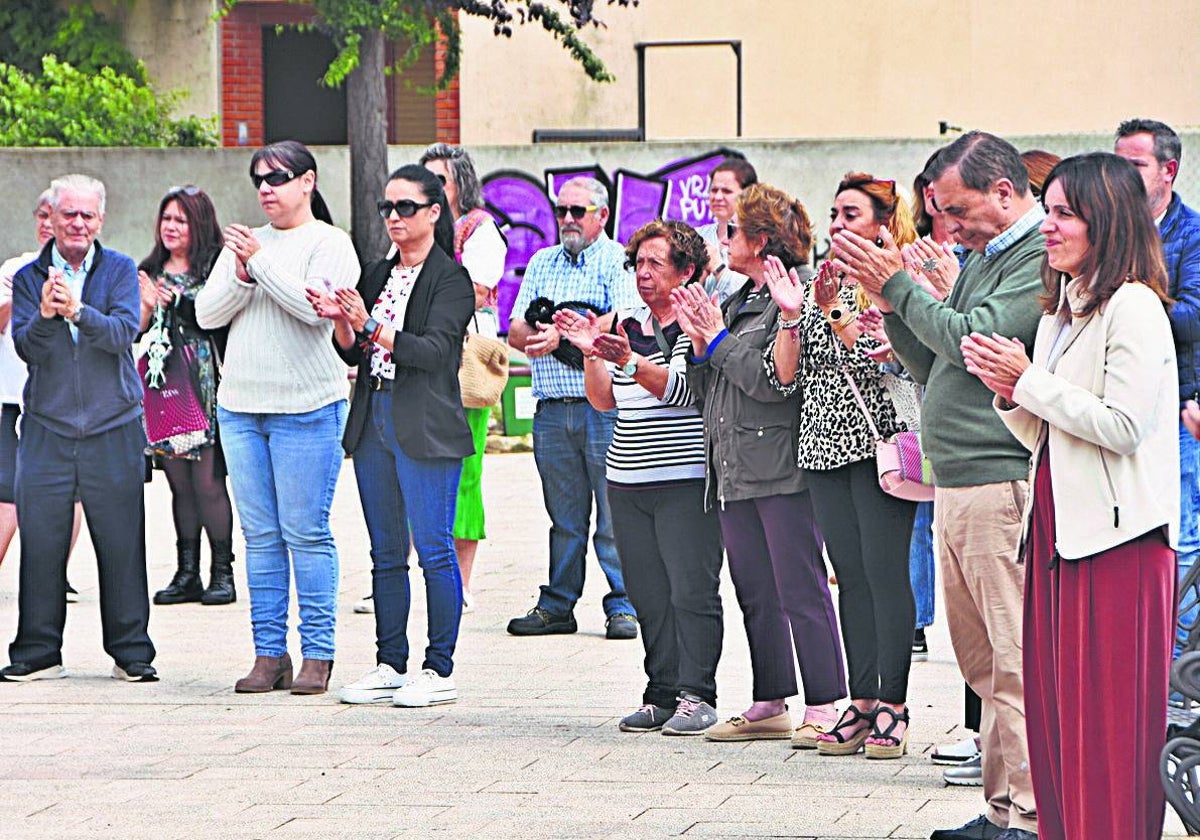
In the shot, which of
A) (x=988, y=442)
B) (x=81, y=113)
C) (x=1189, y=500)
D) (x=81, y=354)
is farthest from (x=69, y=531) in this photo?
(x=81, y=113)

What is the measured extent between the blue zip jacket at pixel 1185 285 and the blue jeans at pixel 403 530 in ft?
9.04

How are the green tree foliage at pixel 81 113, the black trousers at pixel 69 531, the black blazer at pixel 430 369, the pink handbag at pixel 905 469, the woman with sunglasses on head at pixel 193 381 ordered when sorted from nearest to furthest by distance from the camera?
the pink handbag at pixel 905 469 < the black blazer at pixel 430 369 < the black trousers at pixel 69 531 < the woman with sunglasses on head at pixel 193 381 < the green tree foliage at pixel 81 113

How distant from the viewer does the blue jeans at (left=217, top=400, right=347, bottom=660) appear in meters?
7.93

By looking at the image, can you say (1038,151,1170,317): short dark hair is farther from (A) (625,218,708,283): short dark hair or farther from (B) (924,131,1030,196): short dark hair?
(A) (625,218,708,283): short dark hair

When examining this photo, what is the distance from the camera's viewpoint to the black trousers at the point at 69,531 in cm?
838

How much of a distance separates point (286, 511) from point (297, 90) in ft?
53.6

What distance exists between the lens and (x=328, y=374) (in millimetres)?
7988

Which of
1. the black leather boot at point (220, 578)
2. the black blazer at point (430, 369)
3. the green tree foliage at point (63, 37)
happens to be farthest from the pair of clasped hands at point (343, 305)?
the green tree foliage at point (63, 37)

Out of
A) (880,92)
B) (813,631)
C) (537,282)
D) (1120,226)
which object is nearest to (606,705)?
(813,631)

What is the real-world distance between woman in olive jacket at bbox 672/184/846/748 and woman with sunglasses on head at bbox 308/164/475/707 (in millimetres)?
1147

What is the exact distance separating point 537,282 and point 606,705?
2.41 meters

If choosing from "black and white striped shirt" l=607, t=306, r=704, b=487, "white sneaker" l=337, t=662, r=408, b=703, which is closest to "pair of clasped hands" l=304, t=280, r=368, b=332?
"black and white striped shirt" l=607, t=306, r=704, b=487

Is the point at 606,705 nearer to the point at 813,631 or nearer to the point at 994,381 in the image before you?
the point at 813,631

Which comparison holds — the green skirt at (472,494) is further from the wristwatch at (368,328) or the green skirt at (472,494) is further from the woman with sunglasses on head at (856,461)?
the woman with sunglasses on head at (856,461)
